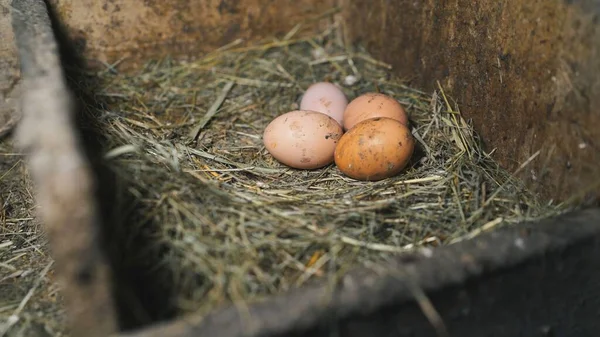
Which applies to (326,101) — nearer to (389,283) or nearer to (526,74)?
(526,74)

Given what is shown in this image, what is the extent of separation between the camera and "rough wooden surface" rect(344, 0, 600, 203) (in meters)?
2.20

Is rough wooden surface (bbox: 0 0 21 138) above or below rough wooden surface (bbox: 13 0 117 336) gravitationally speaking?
below

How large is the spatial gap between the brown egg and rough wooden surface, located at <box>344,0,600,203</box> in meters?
0.40

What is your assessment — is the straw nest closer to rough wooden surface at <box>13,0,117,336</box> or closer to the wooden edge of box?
the wooden edge of box

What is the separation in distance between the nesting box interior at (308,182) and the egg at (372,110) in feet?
0.49

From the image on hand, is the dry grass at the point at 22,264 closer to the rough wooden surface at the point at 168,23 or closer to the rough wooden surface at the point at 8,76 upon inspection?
the rough wooden surface at the point at 8,76

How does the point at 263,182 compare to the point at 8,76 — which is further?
the point at 8,76

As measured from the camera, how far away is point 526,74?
2461mm

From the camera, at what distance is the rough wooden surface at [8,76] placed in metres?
2.96

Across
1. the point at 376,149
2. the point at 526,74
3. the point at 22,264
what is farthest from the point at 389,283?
the point at 22,264

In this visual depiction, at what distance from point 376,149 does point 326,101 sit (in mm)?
555

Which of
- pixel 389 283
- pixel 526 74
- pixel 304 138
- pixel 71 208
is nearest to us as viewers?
pixel 71 208

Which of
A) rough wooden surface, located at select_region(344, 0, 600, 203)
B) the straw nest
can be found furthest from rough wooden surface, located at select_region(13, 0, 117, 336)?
rough wooden surface, located at select_region(344, 0, 600, 203)

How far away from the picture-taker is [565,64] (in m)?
2.26
